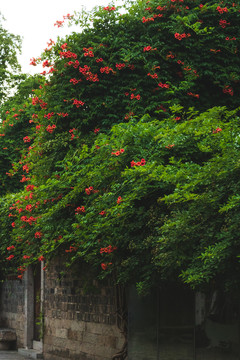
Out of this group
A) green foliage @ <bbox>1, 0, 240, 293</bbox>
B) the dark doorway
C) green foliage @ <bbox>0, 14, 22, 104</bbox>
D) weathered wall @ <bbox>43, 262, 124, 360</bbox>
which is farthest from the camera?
green foliage @ <bbox>0, 14, 22, 104</bbox>

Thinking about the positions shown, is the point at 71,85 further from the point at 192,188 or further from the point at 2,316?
the point at 2,316

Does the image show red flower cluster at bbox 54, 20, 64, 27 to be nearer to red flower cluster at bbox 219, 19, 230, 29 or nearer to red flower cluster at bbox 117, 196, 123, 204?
red flower cluster at bbox 219, 19, 230, 29

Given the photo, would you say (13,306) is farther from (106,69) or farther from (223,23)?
(223,23)

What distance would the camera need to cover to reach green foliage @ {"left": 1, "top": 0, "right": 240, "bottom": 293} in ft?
25.6

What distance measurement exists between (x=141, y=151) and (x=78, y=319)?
5.26 m

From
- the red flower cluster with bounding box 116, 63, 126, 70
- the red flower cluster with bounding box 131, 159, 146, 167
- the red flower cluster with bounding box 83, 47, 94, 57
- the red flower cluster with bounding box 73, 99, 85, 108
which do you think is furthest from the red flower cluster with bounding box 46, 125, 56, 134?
the red flower cluster with bounding box 131, 159, 146, 167

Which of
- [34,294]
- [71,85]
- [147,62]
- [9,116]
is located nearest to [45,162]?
[71,85]

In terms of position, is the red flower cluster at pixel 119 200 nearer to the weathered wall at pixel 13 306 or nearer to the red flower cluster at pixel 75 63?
the red flower cluster at pixel 75 63

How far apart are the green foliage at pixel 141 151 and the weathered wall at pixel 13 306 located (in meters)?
2.12

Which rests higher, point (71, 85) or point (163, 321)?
point (71, 85)

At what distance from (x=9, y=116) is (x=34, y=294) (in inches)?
325

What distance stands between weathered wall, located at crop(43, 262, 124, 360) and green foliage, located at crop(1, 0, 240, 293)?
1.01 metres

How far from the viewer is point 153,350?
10.5 meters

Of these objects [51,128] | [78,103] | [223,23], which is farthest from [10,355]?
[223,23]
